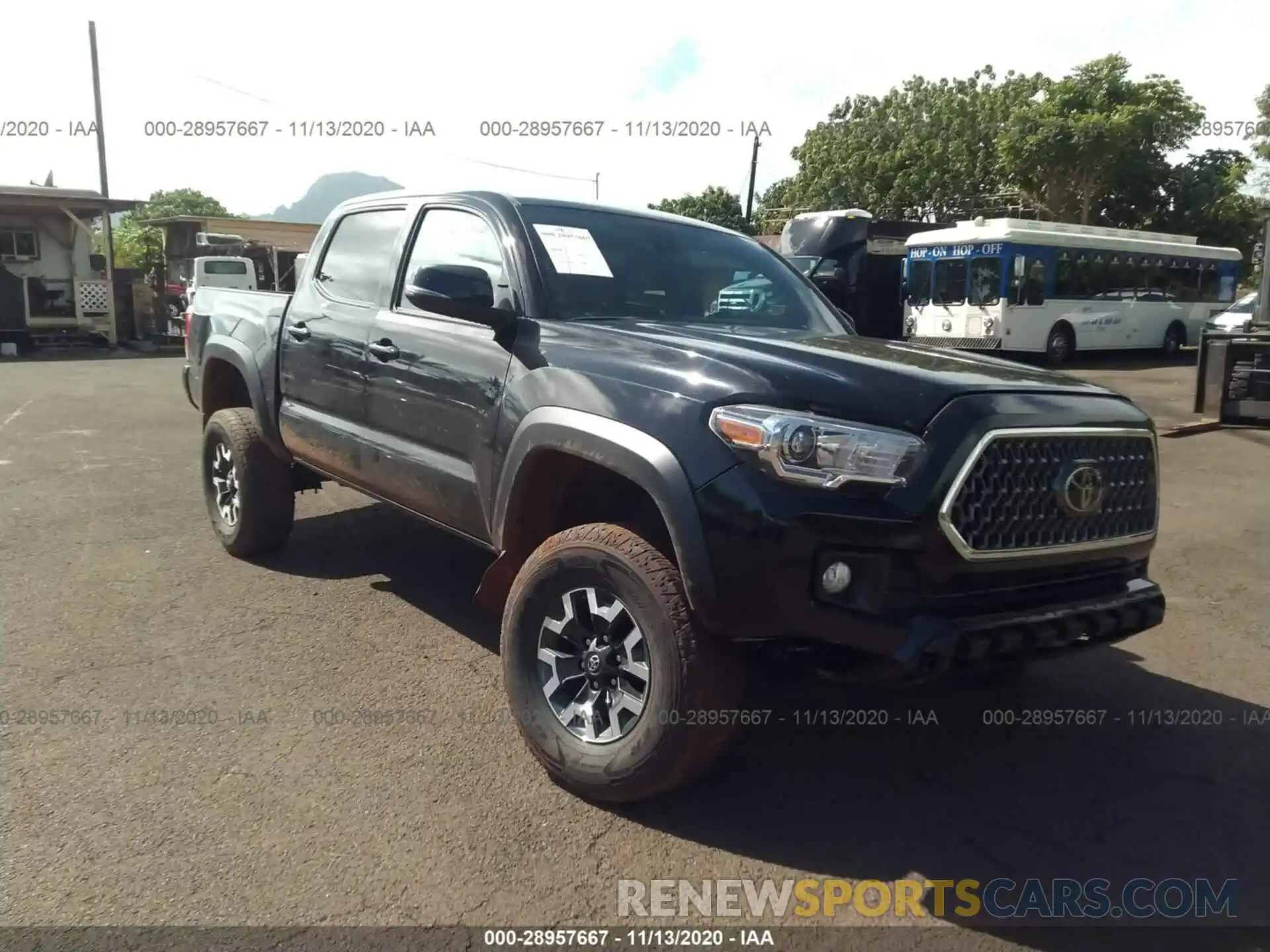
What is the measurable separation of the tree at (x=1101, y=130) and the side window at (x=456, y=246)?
27.9 meters

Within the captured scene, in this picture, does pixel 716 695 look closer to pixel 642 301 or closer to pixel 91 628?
pixel 642 301

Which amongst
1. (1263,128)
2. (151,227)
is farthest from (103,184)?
(1263,128)

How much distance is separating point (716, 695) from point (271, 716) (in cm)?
183

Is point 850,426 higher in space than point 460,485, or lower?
higher

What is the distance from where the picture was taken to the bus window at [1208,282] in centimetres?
2452

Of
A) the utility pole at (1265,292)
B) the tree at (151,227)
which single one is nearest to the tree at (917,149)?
the utility pole at (1265,292)

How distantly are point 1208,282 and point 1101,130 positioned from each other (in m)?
5.51

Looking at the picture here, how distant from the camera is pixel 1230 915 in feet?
8.89

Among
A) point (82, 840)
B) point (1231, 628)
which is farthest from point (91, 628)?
point (1231, 628)

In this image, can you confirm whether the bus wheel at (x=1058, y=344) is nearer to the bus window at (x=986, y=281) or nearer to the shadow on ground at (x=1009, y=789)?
the bus window at (x=986, y=281)

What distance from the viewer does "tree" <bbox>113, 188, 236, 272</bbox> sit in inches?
1613

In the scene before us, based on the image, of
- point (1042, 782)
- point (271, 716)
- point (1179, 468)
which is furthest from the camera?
point (1179, 468)

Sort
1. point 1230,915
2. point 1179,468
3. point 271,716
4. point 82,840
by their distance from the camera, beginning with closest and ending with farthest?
point 1230,915, point 82,840, point 271,716, point 1179,468

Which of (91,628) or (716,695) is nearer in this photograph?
(716,695)
